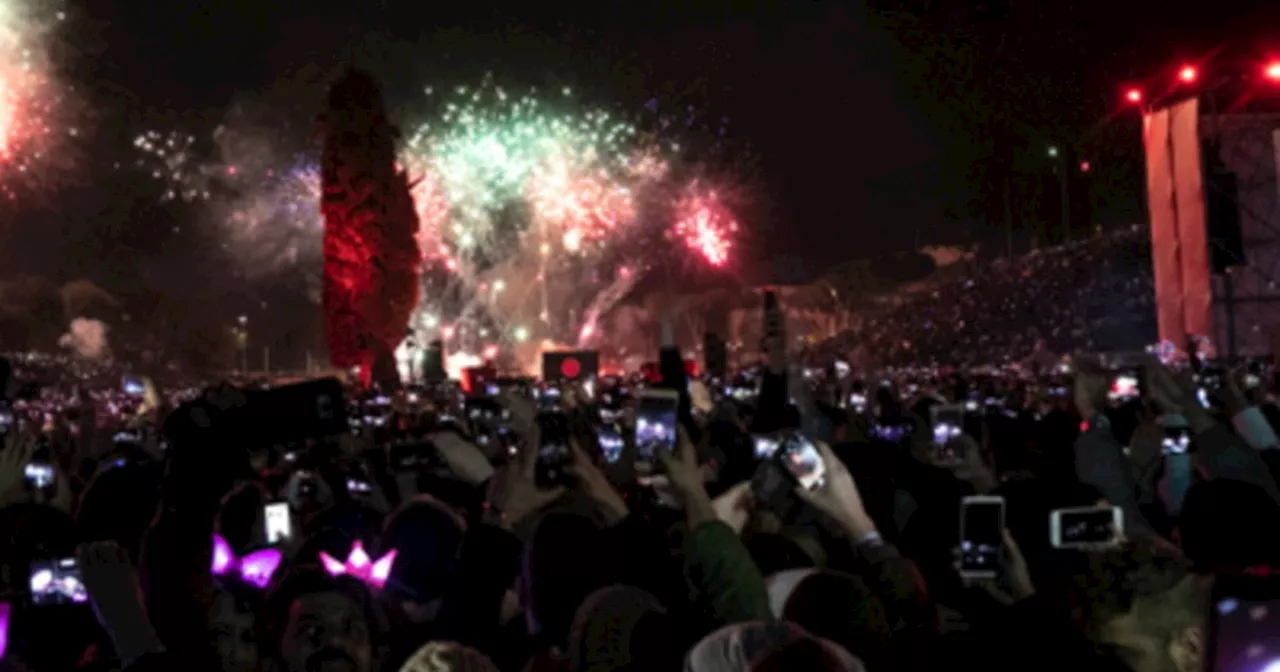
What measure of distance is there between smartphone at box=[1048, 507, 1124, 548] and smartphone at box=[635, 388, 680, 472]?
2.29m

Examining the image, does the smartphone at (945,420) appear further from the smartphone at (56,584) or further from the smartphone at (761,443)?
the smartphone at (56,584)

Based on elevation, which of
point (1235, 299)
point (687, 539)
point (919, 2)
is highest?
point (919, 2)

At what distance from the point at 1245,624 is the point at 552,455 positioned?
10.6ft

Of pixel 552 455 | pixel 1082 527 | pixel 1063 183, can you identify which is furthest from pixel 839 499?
pixel 1063 183

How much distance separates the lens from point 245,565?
5375 mm

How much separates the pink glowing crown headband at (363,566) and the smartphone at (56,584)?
91 cm

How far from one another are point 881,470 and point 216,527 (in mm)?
3183

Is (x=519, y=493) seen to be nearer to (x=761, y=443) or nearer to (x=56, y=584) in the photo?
Result: (x=56, y=584)

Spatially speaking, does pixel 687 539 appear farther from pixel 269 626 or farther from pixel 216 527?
pixel 216 527

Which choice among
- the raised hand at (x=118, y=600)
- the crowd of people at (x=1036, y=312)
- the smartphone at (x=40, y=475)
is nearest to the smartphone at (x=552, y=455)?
the raised hand at (x=118, y=600)

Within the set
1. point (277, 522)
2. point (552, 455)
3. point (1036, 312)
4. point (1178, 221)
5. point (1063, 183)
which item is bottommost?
point (277, 522)

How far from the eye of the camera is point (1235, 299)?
21547 millimetres

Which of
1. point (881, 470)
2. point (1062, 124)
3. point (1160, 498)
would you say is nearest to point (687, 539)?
point (881, 470)

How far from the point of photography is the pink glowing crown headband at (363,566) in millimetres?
4516
